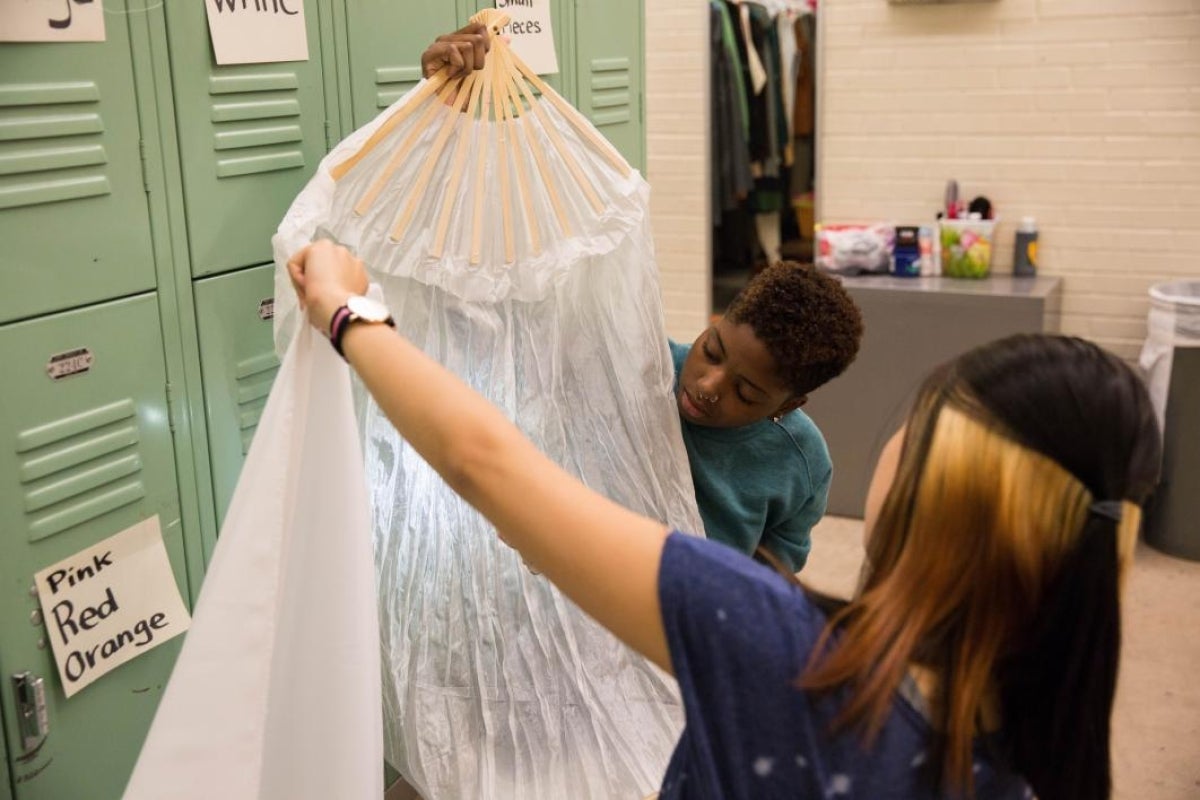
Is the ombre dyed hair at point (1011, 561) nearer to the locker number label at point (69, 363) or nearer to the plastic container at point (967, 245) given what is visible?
the locker number label at point (69, 363)

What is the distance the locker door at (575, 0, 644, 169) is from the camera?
2.61 metres

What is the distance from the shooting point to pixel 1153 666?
138 inches

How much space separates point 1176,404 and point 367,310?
3.44m

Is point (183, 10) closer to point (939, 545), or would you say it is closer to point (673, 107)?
point (939, 545)

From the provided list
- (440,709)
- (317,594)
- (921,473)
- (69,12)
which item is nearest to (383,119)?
(69,12)

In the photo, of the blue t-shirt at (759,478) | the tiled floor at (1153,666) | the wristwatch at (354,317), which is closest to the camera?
the wristwatch at (354,317)

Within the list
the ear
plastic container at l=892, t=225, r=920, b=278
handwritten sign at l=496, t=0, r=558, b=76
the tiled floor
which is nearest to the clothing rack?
plastic container at l=892, t=225, r=920, b=278

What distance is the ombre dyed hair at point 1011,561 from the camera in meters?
1.05

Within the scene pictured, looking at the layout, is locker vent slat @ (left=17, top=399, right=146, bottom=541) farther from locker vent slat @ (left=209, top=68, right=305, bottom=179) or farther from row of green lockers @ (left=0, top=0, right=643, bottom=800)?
locker vent slat @ (left=209, top=68, right=305, bottom=179)

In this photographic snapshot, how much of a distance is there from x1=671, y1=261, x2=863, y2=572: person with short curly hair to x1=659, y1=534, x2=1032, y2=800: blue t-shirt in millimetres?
771

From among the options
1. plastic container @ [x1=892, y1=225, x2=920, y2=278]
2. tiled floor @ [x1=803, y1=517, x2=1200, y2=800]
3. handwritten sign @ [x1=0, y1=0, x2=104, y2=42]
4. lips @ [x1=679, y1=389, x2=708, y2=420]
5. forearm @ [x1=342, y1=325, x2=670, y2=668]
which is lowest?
tiled floor @ [x1=803, y1=517, x2=1200, y2=800]

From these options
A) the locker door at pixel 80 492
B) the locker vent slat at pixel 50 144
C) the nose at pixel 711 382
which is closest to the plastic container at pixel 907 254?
the nose at pixel 711 382

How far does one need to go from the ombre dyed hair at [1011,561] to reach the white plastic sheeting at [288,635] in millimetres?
657

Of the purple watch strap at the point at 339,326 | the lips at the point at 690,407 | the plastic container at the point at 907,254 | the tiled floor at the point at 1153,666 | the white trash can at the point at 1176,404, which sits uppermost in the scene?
the purple watch strap at the point at 339,326
